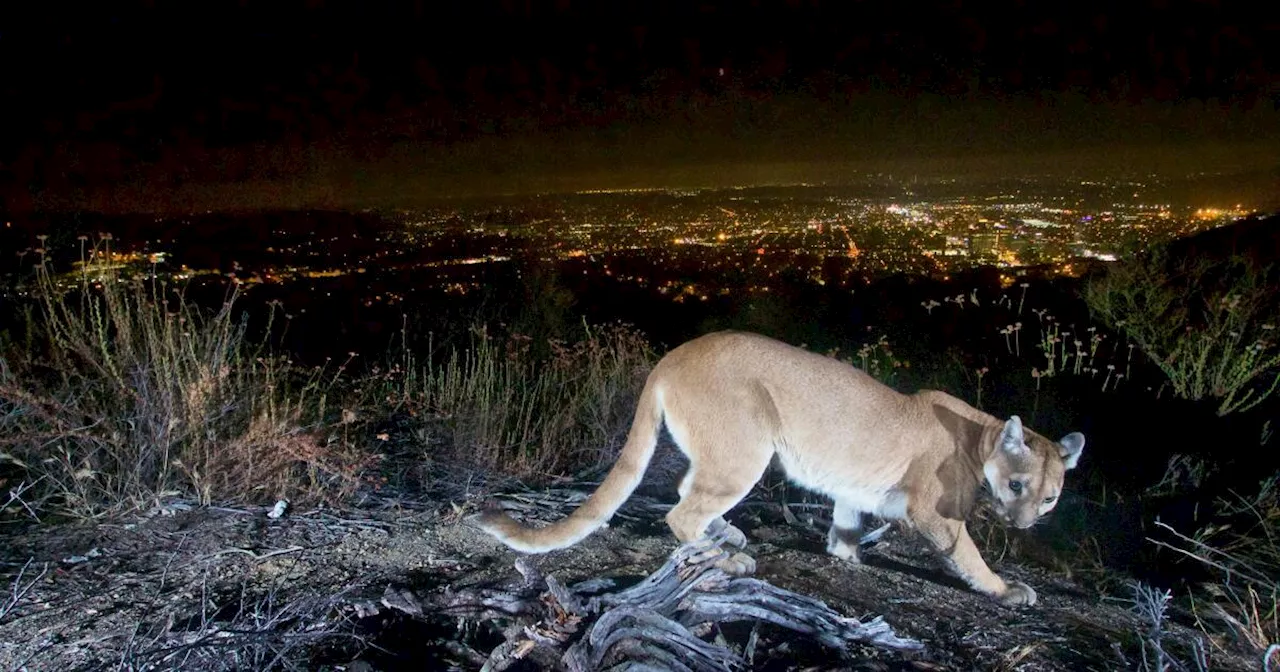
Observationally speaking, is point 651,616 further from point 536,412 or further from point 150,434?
point 536,412

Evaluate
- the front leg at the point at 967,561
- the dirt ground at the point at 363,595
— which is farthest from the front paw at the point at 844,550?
the front leg at the point at 967,561

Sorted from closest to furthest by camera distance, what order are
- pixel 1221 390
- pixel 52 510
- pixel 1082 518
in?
pixel 52 510, pixel 1082 518, pixel 1221 390

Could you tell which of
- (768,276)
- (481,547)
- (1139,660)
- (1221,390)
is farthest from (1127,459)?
(768,276)

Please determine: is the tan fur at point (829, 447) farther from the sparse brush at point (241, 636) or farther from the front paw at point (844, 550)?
the sparse brush at point (241, 636)

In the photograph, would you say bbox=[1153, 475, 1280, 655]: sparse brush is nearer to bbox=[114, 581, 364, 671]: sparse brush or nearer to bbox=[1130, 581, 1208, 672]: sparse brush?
bbox=[1130, 581, 1208, 672]: sparse brush

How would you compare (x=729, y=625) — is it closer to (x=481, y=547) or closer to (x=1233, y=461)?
(x=481, y=547)

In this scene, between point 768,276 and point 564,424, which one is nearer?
point 564,424
